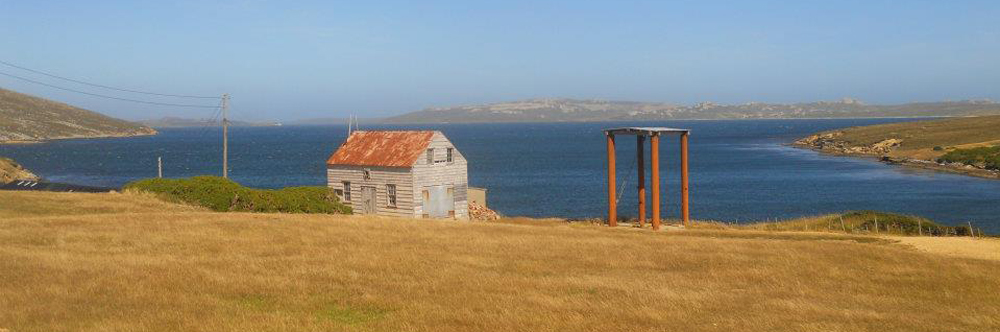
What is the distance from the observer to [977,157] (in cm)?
11275

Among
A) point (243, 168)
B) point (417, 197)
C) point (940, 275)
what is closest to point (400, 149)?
point (417, 197)

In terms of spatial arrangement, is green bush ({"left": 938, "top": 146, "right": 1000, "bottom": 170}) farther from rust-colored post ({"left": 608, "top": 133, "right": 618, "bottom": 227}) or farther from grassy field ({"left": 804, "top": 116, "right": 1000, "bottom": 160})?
rust-colored post ({"left": 608, "top": 133, "right": 618, "bottom": 227})

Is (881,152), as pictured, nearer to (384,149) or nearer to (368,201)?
(384,149)

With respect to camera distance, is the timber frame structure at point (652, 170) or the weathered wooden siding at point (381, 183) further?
the weathered wooden siding at point (381, 183)

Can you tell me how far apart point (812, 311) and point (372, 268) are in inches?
426

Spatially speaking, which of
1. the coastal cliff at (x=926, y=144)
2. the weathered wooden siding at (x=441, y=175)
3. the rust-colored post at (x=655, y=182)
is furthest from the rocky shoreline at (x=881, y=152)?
the weathered wooden siding at (x=441, y=175)

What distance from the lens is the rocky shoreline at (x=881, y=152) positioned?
107m

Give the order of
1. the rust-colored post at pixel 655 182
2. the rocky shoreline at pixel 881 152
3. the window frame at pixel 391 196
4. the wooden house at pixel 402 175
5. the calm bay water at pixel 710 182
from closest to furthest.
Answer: the rust-colored post at pixel 655 182 → the wooden house at pixel 402 175 → the window frame at pixel 391 196 → the calm bay water at pixel 710 182 → the rocky shoreline at pixel 881 152

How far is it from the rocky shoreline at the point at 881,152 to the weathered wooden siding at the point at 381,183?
2821 inches

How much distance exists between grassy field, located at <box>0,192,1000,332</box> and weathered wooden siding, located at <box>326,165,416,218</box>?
10701 millimetres

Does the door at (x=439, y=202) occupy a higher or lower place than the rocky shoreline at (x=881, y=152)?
higher

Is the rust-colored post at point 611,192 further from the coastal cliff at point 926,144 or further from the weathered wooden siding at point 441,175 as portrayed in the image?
the coastal cliff at point 926,144

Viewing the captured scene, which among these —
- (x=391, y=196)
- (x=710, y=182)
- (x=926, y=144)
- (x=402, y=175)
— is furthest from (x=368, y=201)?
(x=926, y=144)

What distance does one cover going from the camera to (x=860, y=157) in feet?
471
